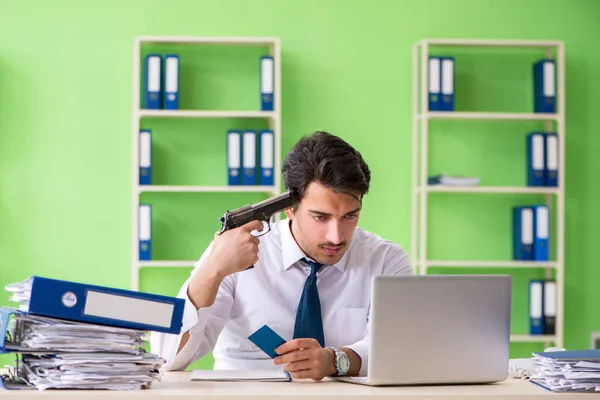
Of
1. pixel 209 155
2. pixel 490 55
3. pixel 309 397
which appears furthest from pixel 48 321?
pixel 490 55

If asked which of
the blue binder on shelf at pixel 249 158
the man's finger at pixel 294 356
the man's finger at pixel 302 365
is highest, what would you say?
the blue binder on shelf at pixel 249 158

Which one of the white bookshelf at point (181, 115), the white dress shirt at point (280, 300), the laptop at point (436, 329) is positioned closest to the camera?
the laptop at point (436, 329)

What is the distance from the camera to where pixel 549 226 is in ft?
13.9

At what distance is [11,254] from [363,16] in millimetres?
2029

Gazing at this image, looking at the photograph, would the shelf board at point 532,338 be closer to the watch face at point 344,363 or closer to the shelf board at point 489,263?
the shelf board at point 489,263

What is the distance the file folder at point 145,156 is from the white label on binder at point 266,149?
507 millimetres

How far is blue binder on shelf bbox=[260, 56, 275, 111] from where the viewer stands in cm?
405

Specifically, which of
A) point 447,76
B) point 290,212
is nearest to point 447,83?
point 447,76

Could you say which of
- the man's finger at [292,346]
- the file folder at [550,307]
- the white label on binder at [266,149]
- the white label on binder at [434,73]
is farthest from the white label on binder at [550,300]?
the man's finger at [292,346]

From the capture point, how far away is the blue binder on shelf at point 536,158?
4188 millimetres

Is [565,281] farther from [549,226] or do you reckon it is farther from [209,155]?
[209,155]

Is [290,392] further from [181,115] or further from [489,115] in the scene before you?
[489,115]

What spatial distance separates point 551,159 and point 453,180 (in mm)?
483

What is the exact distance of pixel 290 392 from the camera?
1.79 metres
